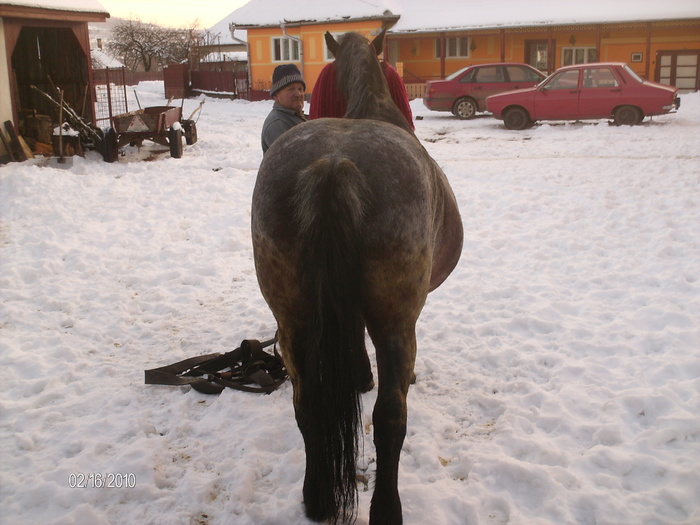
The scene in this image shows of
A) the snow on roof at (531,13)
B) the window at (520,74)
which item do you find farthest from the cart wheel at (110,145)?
the snow on roof at (531,13)

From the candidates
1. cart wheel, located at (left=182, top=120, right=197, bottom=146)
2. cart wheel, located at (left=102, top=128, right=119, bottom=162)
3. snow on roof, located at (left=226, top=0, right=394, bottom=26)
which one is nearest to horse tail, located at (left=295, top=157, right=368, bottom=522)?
cart wheel, located at (left=102, top=128, right=119, bottom=162)

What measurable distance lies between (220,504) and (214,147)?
12044 millimetres

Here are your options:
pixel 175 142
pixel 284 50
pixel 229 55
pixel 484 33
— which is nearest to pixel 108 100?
pixel 175 142

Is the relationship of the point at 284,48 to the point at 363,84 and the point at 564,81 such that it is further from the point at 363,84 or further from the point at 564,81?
the point at 363,84

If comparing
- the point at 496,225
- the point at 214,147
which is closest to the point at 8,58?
the point at 214,147

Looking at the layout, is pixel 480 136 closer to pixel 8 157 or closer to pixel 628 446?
pixel 8 157

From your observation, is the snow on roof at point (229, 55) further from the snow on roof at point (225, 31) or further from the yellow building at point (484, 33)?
the yellow building at point (484, 33)

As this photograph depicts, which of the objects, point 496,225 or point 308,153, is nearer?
point 308,153

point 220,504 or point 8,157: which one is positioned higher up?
point 8,157

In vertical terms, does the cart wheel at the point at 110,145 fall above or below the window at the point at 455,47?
below

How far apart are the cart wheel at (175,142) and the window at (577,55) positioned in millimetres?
22082

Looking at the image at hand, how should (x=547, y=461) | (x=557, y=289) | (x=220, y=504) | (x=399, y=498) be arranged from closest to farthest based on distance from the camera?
(x=399, y=498), (x=220, y=504), (x=547, y=461), (x=557, y=289)

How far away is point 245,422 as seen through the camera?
3557mm

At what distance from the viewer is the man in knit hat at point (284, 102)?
4109mm
